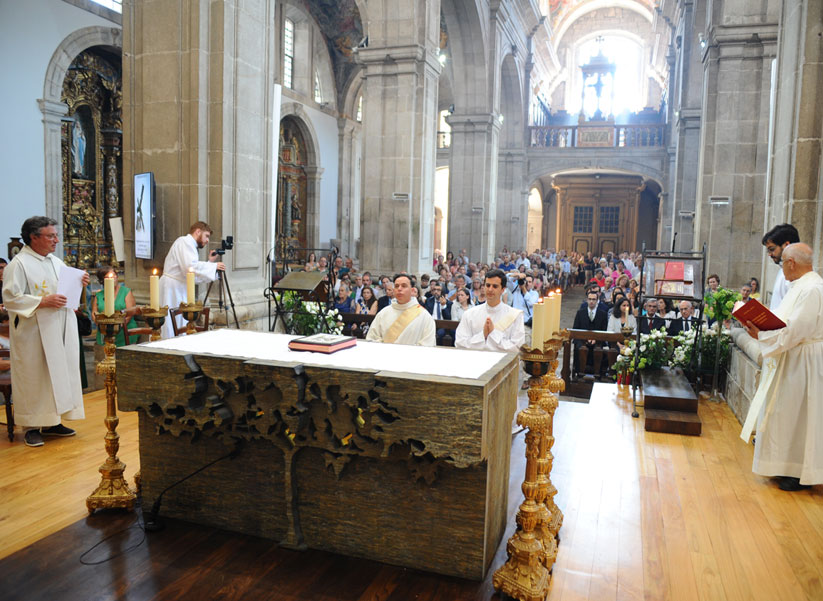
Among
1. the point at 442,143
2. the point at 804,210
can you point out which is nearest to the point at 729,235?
the point at 804,210

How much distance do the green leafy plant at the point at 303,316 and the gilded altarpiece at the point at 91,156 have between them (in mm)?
6773

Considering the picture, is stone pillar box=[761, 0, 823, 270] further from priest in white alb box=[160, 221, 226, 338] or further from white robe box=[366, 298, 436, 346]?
priest in white alb box=[160, 221, 226, 338]

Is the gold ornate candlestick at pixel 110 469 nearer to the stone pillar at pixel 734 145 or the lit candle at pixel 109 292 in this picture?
the lit candle at pixel 109 292

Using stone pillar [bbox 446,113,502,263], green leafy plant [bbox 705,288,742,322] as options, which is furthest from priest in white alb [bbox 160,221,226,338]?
stone pillar [bbox 446,113,502,263]

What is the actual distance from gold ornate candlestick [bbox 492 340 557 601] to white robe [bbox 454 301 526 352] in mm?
1924

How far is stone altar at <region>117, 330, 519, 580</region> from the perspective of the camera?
111 inches

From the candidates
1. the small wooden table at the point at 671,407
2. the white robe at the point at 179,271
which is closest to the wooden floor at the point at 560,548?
the small wooden table at the point at 671,407

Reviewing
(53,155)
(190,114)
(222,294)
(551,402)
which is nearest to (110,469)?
(551,402)

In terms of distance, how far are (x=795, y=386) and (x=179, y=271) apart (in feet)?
17.1

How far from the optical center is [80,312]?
546cm

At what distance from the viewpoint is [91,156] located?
1351 centimetres

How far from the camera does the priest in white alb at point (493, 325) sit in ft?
16.2

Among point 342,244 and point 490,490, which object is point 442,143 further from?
point 490,490

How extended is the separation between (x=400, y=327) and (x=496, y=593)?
2490 mm
